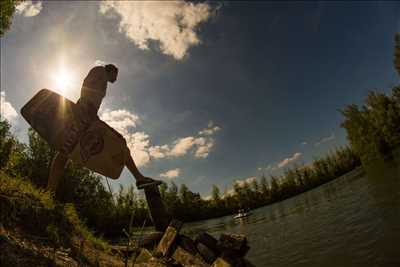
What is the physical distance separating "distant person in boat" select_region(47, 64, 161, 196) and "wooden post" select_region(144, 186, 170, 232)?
0.74 ft

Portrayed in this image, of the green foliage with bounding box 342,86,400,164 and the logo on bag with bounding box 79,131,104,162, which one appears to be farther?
the green foliage with bounding box 342,86,400,164

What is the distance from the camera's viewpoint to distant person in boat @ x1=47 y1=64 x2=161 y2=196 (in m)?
3.61

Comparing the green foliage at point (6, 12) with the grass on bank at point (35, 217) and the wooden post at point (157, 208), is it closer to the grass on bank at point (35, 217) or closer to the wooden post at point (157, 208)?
the grass on bank at point (35, 217)

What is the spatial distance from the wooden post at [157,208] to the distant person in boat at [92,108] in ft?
0.74

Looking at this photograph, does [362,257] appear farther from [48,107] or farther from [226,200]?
[226,200]

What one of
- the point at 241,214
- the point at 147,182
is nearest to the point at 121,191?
the point at 147,182

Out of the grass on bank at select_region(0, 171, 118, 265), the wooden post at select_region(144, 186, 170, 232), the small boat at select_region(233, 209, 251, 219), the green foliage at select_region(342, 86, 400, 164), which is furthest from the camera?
the green foliage at select_region(342, 86, 400, 164)

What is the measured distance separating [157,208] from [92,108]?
2092 millimetres

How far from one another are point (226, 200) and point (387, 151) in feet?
182

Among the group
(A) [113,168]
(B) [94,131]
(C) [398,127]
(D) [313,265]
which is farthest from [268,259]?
(C) [398,127]

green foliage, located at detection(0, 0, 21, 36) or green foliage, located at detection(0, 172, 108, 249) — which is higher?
green foliage, located at detection(0, 0, 21, 36)

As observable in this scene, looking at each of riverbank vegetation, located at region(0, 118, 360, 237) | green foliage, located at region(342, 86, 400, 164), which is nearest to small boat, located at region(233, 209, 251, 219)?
riverbank vegetation, located at region(0, 118, 360, 237)

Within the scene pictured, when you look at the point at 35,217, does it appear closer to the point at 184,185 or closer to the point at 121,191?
the point at 121,191

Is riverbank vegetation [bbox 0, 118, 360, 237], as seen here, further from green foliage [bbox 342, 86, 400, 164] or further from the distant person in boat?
green foliage [bbox 342, 86, 400, 164]
